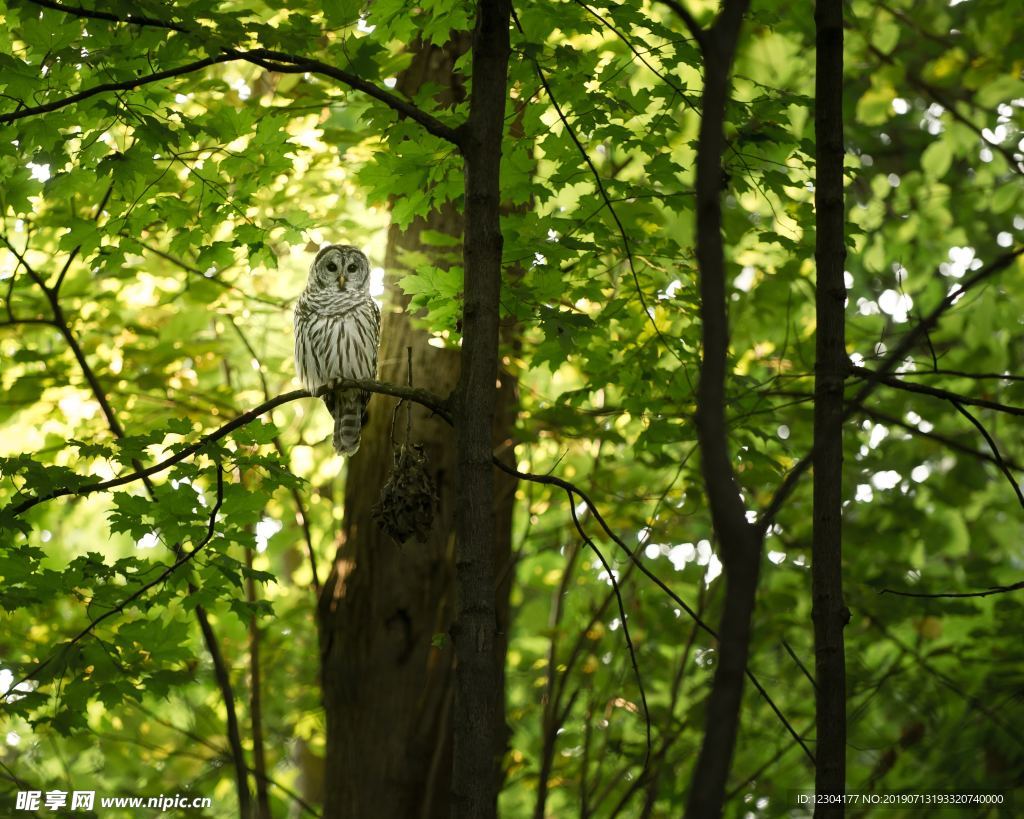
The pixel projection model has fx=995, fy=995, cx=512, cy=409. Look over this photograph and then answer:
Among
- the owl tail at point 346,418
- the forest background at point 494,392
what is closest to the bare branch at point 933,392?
the forest background at point 494,392

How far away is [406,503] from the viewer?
263 cm

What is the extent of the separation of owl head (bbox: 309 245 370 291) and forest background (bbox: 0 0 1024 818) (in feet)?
0.49

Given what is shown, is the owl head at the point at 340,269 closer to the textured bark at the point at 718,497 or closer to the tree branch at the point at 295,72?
the tree branch at the point at 295,72

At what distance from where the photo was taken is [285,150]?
3.37m

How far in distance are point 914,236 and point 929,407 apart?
2651 millimetres

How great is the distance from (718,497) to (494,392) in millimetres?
1048

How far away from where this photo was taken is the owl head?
5.17m

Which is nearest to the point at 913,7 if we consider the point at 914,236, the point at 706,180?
the point at 914,236

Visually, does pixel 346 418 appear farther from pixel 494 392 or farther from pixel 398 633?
pixel 494 392

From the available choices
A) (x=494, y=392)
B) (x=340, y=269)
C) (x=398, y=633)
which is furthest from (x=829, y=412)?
(x=340, y=269)

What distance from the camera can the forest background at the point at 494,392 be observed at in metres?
2.29

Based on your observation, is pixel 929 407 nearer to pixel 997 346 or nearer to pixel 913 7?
pixel 997 346

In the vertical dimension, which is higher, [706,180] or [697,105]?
[697,105]

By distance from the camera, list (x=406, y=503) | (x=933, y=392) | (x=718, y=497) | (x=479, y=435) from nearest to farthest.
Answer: (x=718, y=497)
(x=933, y=392)
(x=479, y=435)
(x=406, y=503)
